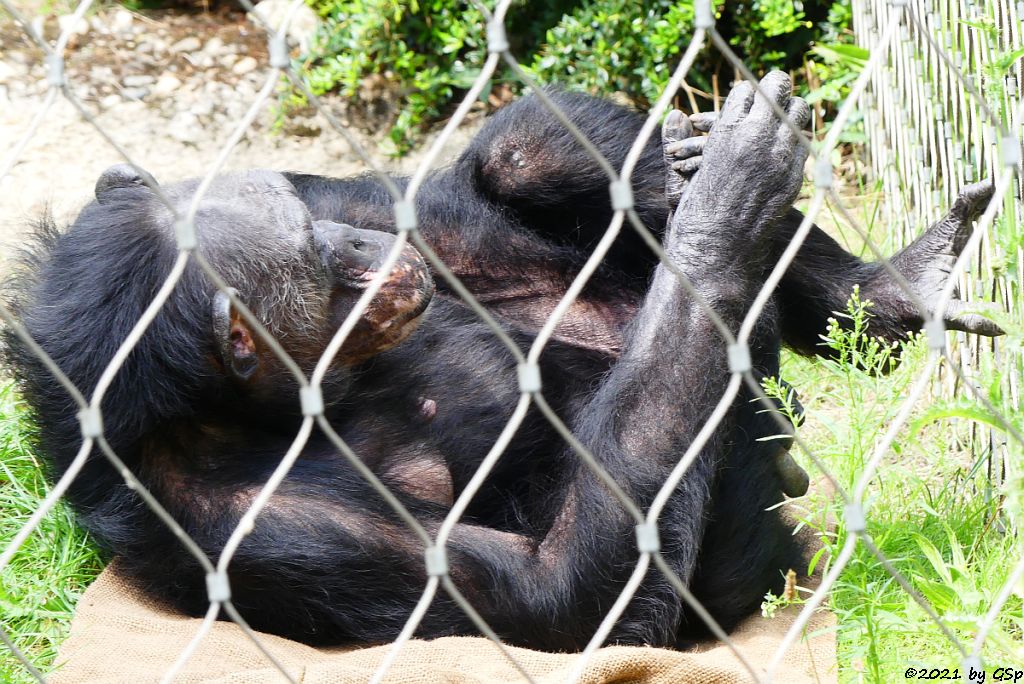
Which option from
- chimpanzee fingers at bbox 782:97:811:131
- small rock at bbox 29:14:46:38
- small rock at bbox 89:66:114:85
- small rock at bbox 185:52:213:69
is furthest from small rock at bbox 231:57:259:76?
chimpanzee fingers at bbox 782:97:811:131

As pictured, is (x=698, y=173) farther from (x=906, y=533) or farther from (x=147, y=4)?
(x=147, y=4)

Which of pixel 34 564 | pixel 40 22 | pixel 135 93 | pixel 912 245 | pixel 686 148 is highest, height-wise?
pixel 686 148

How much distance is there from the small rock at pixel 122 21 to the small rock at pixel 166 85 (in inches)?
17.3

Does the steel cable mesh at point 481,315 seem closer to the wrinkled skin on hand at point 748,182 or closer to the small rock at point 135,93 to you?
the wrinkled skin on hand at point 748,182

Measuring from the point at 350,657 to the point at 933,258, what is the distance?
1604mm

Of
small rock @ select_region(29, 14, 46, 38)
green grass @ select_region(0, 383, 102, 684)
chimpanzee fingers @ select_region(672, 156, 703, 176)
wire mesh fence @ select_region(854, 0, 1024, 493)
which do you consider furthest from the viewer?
small rock @ select_region(29, 14, 46, 38)

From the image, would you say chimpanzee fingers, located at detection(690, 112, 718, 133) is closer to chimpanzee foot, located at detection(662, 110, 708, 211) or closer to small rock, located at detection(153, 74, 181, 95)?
chimpanzee foot, located at detection(662, 110, 708, 211)

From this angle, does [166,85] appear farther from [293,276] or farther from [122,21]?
[293,276]

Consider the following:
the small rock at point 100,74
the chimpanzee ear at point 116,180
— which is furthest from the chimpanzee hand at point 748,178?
the small rock at point 100,74

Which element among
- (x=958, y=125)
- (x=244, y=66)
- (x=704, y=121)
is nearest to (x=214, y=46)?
(x=244, y=66)

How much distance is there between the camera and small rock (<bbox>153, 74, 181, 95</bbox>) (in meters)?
5.70

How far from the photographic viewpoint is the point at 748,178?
100 inches

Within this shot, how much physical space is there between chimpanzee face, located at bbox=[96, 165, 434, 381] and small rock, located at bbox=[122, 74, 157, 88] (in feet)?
10.6

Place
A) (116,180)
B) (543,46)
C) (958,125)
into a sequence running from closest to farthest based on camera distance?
(116,180) → (958,125) → (543,46)
